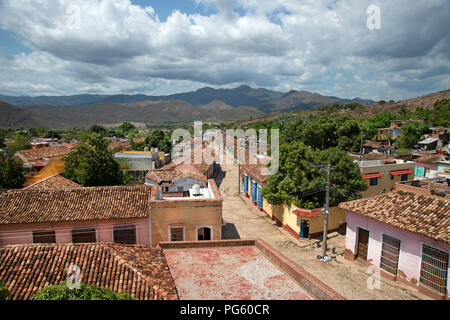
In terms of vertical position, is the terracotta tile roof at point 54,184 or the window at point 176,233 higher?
the terracotta tile roof at point 54,184

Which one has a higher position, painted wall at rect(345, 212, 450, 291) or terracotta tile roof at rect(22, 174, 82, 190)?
terracotta tile roof at rect(22, 174, 82, 190)

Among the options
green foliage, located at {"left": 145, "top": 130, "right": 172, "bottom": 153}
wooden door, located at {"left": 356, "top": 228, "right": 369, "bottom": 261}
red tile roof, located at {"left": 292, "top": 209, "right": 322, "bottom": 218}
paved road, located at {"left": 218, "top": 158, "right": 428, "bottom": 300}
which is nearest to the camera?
paved road, located at {"left": 218, "top": 158, "right": 428, "bottom": 300}

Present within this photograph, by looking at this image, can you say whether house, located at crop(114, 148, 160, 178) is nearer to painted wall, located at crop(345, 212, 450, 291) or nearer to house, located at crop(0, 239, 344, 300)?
painted wall, located at crop(345, 212, 450, 291)

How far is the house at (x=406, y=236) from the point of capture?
1052cm

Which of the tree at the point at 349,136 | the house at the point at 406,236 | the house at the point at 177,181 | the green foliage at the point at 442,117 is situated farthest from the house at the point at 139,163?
the green foliage at the point at 442,117

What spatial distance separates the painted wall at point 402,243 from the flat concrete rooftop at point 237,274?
5.99 metres

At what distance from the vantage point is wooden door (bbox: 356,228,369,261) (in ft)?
44.3

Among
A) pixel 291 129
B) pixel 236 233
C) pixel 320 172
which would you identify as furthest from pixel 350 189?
pixel 291 129

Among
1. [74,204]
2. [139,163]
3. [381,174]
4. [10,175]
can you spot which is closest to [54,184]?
[10,175]

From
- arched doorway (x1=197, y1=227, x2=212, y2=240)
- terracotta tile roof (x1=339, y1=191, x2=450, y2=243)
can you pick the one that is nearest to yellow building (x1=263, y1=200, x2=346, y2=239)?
terracotta tile roof (x1=339, y1=191, x2=450, y2=243)

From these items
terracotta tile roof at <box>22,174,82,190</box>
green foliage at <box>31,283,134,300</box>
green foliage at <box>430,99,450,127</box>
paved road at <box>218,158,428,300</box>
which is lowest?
paved road at <box>218,158,428,300</box>

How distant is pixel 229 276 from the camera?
7922 millimetres

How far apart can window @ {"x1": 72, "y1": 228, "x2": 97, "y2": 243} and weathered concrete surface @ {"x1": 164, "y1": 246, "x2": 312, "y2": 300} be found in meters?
4.73

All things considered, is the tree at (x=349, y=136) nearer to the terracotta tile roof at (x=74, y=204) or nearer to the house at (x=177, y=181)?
the house at (x=177, y=181)
